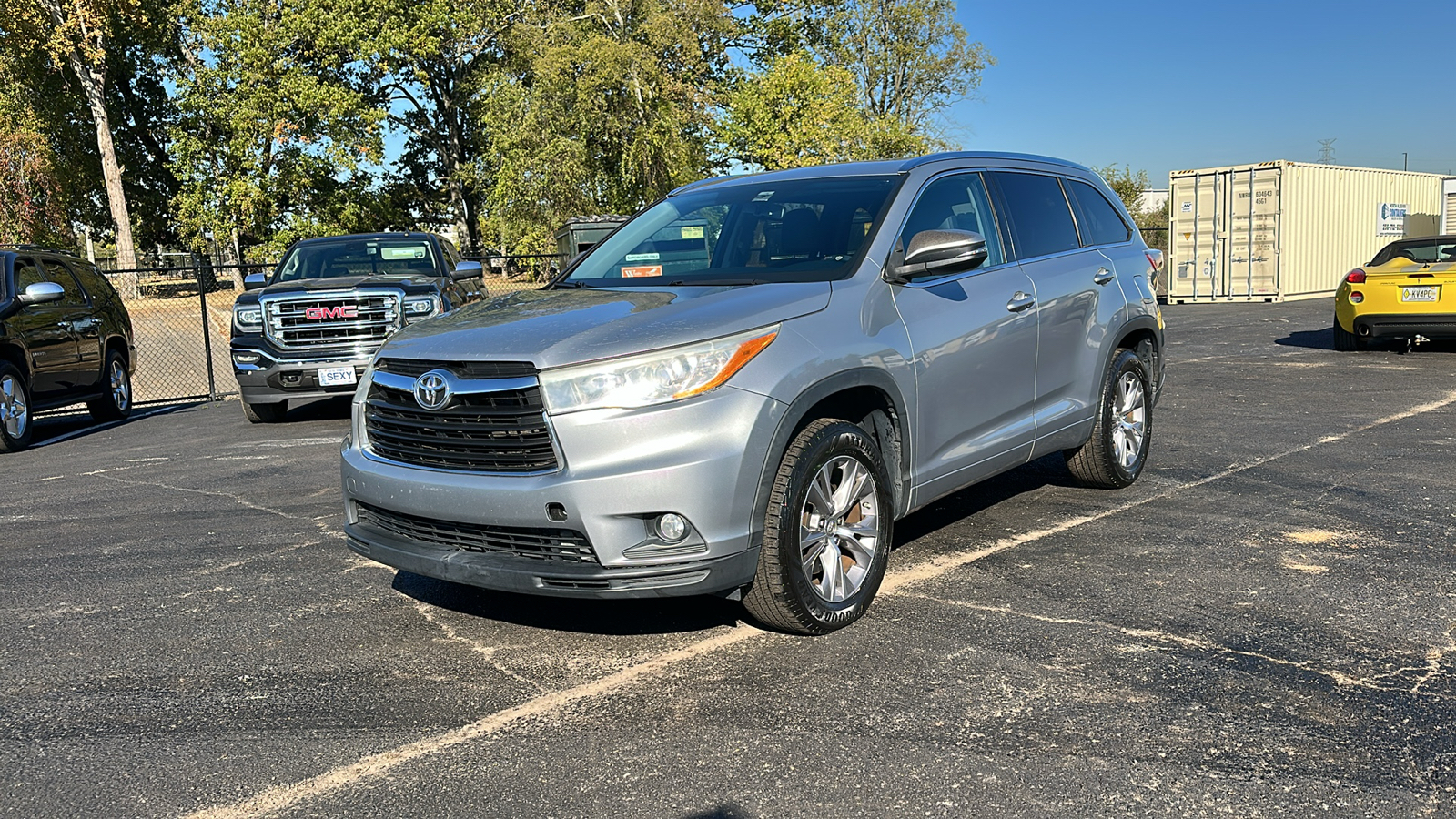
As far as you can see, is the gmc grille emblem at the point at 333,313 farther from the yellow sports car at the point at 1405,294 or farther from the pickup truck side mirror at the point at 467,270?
the yellow sports car at the point at 1405,294

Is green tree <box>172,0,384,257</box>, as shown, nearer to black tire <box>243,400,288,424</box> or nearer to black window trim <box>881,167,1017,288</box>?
black tire <box>243,400,288,424</box>

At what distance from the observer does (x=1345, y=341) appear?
1419 centimetres

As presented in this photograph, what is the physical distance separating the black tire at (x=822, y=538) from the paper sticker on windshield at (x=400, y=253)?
9.01m

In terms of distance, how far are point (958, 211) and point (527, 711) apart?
9.99 feet

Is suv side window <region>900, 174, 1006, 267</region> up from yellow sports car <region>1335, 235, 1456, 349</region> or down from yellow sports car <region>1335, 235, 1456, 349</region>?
up

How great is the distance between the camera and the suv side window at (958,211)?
504cm

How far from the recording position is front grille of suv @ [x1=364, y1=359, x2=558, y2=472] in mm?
3816

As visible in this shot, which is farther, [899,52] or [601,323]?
[899,52]

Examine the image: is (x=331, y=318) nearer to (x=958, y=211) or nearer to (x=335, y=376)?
(x=335, y=376)

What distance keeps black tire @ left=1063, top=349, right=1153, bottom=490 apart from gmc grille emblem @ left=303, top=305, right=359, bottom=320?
7169mm

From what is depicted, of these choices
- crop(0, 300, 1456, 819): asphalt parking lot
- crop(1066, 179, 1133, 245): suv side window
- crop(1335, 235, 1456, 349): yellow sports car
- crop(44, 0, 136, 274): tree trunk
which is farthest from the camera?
crop(44, 0, 136, 274): tree trunk

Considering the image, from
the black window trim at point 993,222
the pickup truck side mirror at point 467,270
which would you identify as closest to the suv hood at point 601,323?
the black window trim at point 993,222

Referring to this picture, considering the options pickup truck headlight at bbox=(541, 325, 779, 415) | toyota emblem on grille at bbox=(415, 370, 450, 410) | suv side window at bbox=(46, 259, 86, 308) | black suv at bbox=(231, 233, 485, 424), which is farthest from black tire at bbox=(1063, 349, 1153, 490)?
suv side window at bbox=(46, 259, 86, 308)

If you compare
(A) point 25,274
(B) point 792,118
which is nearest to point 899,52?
(B) point 792,118
